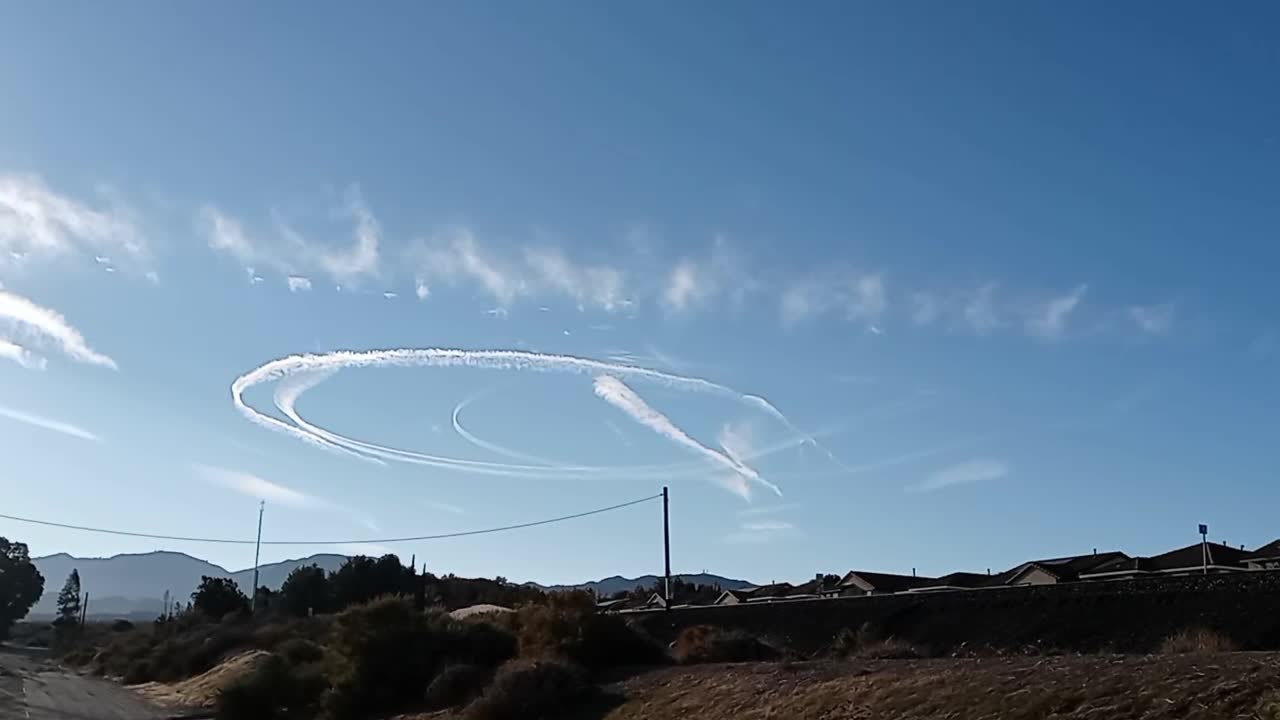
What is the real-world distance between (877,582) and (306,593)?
55.2 metres

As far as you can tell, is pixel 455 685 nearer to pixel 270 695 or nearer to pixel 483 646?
pixel 483 646

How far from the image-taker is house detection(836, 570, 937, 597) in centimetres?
7894

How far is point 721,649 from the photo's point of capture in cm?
3384

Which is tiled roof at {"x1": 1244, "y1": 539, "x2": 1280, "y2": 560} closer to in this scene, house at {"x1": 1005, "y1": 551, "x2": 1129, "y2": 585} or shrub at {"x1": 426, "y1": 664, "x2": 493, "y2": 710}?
house at {"x1": 1005, "y1": 551, "x2": 1129, "y2": 585}

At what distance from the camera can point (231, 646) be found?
81.6m

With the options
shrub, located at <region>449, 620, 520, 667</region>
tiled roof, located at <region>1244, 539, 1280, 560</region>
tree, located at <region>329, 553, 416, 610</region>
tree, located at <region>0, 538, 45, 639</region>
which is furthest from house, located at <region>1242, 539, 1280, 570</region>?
tree, located at <region>0, 538, 45, 639</region>

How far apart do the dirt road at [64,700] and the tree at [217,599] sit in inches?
1344

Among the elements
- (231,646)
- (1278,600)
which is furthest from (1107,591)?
(231,646)

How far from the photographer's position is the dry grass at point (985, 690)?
15602 millimetres

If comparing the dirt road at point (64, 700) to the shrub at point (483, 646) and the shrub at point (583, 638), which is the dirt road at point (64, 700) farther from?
the shrub at point (583, 638)

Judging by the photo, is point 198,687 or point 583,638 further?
point 198,687

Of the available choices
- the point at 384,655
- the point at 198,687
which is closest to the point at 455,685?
the point at 384,655

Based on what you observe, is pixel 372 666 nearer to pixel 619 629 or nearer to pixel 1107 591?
pixel 619 629

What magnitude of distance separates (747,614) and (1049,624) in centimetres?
1392
